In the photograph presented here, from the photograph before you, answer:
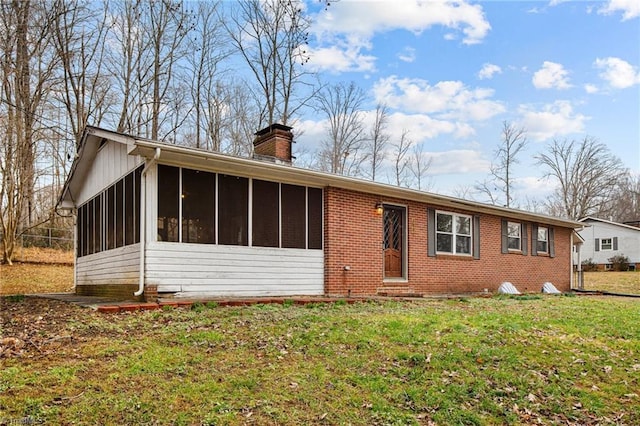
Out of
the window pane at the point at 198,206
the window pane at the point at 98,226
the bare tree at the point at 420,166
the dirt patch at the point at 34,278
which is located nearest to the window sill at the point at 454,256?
the window pane at the point at 198,206

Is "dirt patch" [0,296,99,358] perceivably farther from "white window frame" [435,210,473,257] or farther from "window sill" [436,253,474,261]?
"white window frame" [435,210,473,257]

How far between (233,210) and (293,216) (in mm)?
1422

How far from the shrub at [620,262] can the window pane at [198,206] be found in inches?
1240

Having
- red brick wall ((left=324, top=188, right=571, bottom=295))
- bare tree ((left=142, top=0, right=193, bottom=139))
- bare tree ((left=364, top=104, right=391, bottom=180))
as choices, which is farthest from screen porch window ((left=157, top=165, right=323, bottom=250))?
bare tree ((left=364, top=104, right=391, bottom=180))

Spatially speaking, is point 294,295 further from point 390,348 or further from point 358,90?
point 358,90

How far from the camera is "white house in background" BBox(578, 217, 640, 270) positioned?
104 feet

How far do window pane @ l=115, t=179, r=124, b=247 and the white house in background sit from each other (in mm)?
31240

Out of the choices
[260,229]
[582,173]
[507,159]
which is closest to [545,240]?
[260,229]

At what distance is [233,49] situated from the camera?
23.2m

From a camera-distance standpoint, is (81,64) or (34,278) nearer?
(34,278)

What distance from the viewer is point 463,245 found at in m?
13.7

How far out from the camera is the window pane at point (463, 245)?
532 inches

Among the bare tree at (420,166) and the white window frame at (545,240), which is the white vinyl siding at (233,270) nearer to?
the white window frame at (545,240)

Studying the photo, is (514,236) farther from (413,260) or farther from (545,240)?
(413,260)
